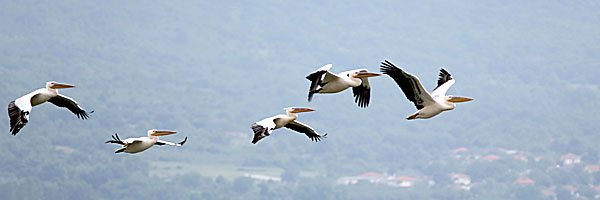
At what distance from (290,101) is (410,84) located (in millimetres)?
134376

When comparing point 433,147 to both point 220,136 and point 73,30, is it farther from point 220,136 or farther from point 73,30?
point 73,30

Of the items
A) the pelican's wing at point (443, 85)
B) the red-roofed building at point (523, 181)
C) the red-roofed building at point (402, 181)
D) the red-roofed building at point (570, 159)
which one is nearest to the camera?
the pelican's wing at point (443, 85)

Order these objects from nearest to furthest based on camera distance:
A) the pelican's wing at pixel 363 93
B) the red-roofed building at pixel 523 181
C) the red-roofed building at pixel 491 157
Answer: the pelican's wing at pixel 363 93, the red-roofed building at pixel 523 181, the red-roofed building at pixel 491 157

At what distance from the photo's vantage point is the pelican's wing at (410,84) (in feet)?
45.9

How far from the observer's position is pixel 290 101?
488 feet

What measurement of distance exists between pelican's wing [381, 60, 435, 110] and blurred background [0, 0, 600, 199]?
71.6 m

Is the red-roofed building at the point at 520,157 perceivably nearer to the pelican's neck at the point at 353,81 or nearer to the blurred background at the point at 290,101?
the blurred background at the point at 290,101

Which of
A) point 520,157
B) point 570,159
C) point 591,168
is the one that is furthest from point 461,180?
point 570,159

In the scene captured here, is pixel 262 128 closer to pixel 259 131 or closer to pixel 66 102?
pixel 259 131

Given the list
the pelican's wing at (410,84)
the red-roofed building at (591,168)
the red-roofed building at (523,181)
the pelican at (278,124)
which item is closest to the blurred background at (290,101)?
the red-roofed building at (523,181)

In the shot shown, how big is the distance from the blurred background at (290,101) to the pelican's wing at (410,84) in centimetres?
7155

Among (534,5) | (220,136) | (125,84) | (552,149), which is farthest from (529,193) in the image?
(534,5)

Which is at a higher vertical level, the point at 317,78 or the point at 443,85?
the point at 443,85

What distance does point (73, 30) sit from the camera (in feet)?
536
